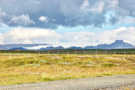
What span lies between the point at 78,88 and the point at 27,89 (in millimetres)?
3973

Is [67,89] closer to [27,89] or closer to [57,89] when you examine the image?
[57,89]

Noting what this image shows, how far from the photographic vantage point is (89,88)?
16.4m

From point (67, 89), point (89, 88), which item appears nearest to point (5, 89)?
point (67, 89)

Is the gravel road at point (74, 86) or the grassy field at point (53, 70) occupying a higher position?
the gravel road at point (74, 86)

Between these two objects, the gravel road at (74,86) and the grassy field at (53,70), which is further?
the grassy field at (53,70)

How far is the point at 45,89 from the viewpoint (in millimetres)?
15656

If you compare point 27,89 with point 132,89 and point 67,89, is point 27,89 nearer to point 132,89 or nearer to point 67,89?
point 67,89

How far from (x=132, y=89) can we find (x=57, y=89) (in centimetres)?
593

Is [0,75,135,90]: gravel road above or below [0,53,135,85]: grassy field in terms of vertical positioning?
above

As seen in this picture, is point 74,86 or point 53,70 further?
point 53,70

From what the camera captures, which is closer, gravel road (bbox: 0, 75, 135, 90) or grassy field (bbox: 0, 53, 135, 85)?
gravel road (bbox: 0, 75, 135, 90)

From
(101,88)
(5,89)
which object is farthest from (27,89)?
(101,88)

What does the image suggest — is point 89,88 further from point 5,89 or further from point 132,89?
point 5,89

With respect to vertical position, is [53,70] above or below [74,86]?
below
